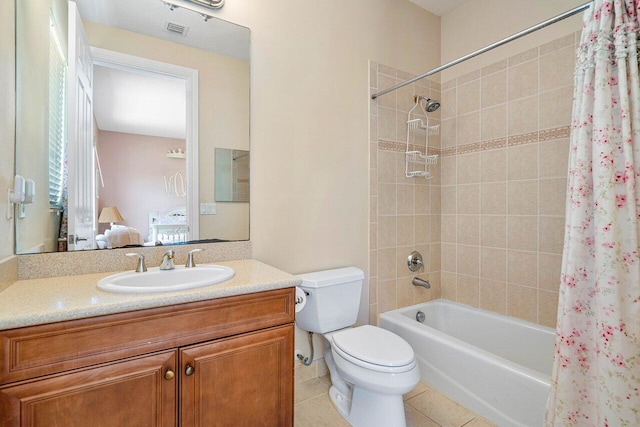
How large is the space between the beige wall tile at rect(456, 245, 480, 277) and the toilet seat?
1.06 m

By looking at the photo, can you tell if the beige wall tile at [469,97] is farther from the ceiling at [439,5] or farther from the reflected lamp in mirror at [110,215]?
the reflected lamp in mirror at [110,215]

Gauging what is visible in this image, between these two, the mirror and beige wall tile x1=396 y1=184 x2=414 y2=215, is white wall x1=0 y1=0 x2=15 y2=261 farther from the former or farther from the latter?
beige wall tile x1=396 y1=184 x2=414 y2=215

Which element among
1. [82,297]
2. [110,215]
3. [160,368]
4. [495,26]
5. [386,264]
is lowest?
[160,368]

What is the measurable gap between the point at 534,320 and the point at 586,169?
50.2 inches

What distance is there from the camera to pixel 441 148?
263 cm

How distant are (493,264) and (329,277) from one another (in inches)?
50.4

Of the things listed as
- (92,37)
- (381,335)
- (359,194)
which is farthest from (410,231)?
(92,37)

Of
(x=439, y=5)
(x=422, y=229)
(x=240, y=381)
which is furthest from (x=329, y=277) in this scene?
(x=439, y=5)

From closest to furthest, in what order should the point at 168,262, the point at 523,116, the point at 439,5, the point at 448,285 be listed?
the point at 168,262
the point at 523,116
the point at 439,5
the point at 448,285

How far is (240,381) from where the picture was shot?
1.19m

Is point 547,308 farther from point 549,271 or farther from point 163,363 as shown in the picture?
point 163,363


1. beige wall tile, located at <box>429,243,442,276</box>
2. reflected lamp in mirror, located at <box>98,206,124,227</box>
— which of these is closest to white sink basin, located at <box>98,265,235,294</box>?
reflected lamp in mirror, located at <box>98,206,124,227</box>

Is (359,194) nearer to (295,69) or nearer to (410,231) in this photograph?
(410,231)

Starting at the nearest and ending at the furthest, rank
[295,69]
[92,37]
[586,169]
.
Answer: [586,169]
[92,37]
[295,69]
